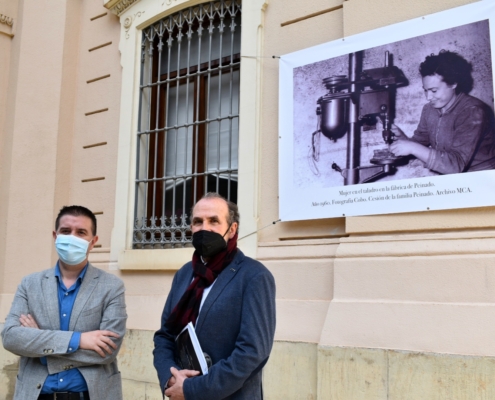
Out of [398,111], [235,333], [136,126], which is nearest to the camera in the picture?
[235,333]

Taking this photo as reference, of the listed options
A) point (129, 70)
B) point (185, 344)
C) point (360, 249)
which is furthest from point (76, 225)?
point (129, 70)

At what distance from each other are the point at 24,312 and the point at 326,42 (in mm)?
3170

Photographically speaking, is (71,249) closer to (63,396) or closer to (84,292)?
(84,292)

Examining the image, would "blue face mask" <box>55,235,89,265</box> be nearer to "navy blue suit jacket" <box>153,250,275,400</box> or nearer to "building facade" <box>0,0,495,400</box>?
"navy blue suit jacket" <box>153,250,275,400</box>

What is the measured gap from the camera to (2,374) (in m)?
6.49

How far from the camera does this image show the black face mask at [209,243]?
2.61m

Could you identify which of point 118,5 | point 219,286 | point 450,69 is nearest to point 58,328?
point 219,286

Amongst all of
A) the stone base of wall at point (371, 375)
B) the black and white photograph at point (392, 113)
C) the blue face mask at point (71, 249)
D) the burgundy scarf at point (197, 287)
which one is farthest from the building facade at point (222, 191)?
the blue face mask at point (71, 249)

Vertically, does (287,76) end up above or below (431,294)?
above

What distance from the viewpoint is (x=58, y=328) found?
9.82 ft

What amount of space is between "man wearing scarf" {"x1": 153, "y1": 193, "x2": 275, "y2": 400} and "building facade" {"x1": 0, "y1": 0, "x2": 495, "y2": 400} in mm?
1741

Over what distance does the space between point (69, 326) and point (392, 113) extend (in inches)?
108

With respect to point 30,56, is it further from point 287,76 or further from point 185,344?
point 185,344

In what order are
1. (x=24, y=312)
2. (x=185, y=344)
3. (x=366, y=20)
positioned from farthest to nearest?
1. (x=366, y=20)
2. (x=24, y=312)
3. (x=185, y=344)
